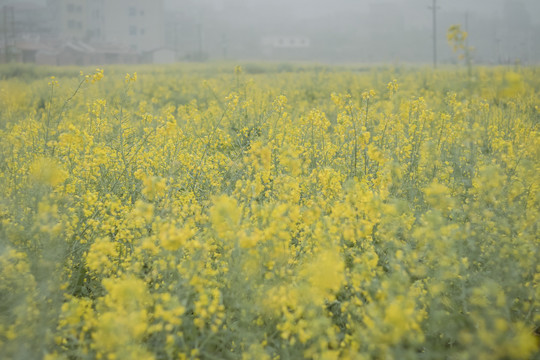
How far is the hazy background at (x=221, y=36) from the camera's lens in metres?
40.9

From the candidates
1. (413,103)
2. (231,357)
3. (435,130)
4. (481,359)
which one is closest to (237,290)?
(231,357)

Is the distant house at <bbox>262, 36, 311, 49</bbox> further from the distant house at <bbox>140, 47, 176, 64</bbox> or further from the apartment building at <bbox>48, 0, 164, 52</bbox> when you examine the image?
the distant house at <bbox>140, 47, 176, 64</bbox>

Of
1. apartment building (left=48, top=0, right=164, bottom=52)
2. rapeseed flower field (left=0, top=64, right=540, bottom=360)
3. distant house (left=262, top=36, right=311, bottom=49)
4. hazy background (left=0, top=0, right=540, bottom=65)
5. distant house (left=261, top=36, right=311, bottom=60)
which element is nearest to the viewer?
rapeseed flower field (left=0, top=64, right=540, bottom=360)

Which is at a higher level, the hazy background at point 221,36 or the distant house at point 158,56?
the hazy background at point 221,36

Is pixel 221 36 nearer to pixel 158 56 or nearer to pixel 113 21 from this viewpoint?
pixel 113 21

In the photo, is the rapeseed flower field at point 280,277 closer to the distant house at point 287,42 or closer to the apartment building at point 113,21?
the apartment building at point 113,21

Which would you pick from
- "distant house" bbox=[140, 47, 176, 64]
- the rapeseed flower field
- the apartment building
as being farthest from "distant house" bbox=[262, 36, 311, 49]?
the rapeseed flower field

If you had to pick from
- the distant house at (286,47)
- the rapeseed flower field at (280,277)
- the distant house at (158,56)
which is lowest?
the rapeseed flower field at (280,277)

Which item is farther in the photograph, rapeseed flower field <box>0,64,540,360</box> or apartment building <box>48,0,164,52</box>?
apartment building <box>48,0,164,52</box>

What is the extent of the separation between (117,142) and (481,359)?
416 centimetres

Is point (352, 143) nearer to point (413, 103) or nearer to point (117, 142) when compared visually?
point (413, 103)

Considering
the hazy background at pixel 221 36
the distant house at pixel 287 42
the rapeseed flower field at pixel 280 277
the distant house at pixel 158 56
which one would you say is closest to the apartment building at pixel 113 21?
the hazy background at pixel 221 36

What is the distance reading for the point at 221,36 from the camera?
74.9 m

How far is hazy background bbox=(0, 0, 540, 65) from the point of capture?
134 ft
